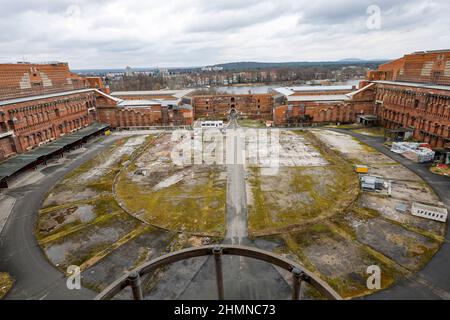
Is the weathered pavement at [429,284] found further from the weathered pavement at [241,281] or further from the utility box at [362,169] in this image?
the utility box at [362,169]

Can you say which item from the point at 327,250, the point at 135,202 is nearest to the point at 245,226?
the point at 327,250

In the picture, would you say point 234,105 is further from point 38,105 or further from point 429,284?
point 429,284

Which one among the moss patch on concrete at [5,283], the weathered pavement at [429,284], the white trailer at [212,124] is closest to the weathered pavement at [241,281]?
the weathered pavement at [429,284]

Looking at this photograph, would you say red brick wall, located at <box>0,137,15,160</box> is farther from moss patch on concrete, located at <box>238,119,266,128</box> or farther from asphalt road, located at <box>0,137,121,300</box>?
moss patch on concrete, located at <box>238,119,266,128</box>

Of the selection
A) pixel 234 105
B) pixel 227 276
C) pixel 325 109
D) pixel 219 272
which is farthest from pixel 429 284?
pixel 234 105

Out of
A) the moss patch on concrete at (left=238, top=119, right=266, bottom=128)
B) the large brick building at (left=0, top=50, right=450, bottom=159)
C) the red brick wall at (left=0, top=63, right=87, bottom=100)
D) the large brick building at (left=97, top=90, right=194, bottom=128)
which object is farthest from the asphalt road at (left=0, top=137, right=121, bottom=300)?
the moss patch on concrete at (left=238, top=119, right=266, bottom=128)
